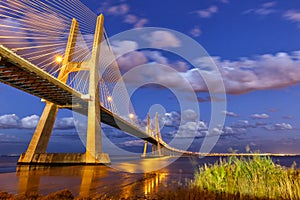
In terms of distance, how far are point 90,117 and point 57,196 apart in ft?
66.8

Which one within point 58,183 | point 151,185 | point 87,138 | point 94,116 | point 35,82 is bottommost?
point 58,183

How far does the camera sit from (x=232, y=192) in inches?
297

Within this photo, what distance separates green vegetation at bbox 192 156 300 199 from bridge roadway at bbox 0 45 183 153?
14.7m

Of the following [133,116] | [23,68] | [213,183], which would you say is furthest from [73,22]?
[213,183]

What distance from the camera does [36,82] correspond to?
22.4 m

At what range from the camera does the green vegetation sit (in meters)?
7.21

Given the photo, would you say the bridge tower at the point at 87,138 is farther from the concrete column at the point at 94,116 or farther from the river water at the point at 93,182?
the river water at the point at 93,182

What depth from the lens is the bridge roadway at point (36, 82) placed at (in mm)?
18041

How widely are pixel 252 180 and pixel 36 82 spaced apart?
1954 centimetres

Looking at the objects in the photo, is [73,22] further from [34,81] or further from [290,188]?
[290,188]

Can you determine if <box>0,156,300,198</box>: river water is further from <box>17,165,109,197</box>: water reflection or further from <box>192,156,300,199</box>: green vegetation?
<box>192,156,300,199</box>: green vegetation

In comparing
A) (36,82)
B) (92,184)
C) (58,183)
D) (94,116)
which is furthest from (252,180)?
(94,116)

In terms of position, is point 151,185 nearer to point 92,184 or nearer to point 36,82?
point 92,184

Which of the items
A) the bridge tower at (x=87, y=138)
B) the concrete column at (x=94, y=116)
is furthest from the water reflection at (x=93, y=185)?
the bridge tower at (x=87, y=138)
